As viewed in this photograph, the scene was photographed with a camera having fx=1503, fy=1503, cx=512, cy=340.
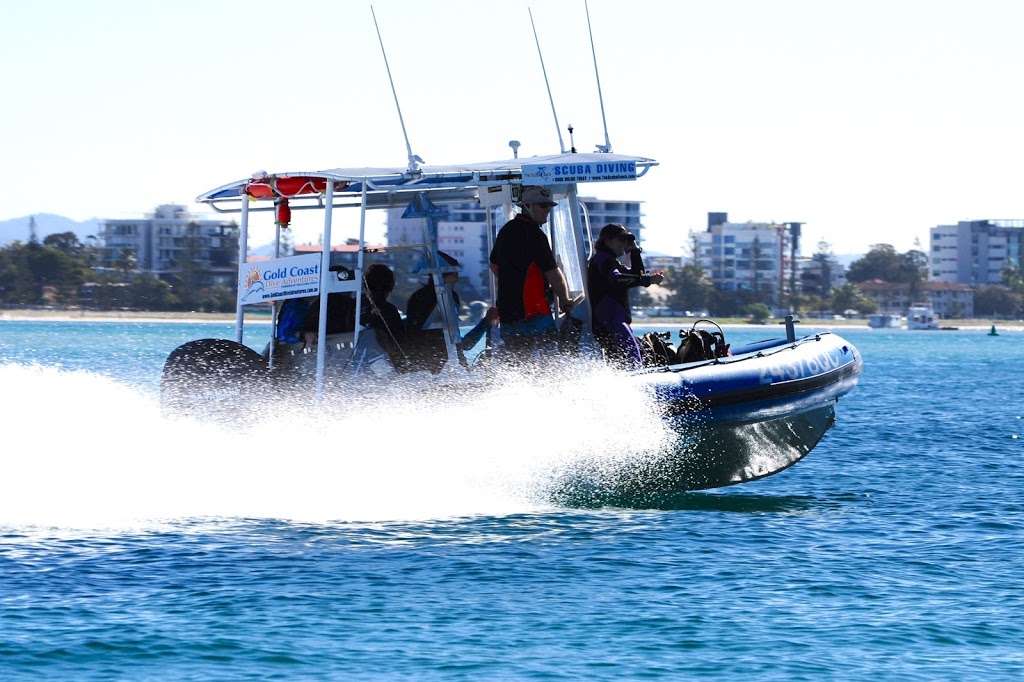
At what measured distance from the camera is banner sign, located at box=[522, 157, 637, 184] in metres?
10.5

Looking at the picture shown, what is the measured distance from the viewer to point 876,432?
26250 millimetres

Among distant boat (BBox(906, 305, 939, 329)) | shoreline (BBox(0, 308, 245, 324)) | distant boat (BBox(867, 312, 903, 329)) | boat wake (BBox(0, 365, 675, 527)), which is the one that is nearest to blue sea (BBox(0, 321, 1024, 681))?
boat wake (BBox(0, 365, 675, 527))

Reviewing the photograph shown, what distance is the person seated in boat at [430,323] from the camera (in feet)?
36.2

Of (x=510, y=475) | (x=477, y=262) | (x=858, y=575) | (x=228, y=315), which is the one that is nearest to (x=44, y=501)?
(x=510, y=475)

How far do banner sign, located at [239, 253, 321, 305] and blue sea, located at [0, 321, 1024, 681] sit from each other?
0.76 metres

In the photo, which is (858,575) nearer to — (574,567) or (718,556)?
(718,556)

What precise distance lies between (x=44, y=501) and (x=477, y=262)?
15503cm

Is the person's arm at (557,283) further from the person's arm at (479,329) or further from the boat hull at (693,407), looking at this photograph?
the boat hull at (693,407)

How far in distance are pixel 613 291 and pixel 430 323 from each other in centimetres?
138

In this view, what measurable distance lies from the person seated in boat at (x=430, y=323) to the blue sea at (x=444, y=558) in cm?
45

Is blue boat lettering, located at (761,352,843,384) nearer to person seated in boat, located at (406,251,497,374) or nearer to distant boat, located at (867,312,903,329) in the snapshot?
person seated in boat, located at (406,251,497,374)

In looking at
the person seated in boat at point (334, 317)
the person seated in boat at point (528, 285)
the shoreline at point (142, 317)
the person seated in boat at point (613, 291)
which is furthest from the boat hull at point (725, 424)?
the shoreline at point (142, 317)

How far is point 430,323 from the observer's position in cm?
1120

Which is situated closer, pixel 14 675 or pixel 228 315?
pixel 14 675
